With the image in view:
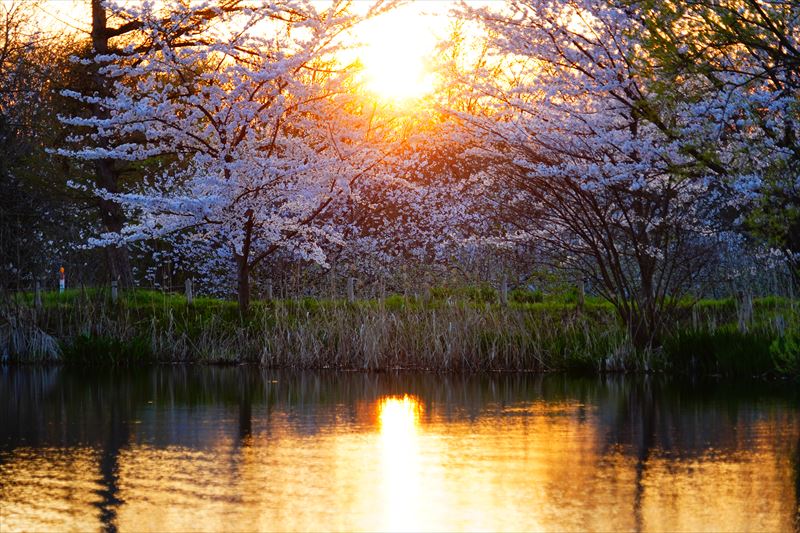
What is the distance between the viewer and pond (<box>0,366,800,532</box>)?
25.6ft

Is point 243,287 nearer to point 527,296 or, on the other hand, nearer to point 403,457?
point 527,296

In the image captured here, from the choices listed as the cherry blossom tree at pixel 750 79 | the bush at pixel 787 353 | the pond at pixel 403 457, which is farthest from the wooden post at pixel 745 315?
the cherry blossom tree at pixel 750 79

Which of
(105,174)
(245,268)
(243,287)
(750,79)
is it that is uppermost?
(105,174)

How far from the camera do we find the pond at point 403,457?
25.6ft

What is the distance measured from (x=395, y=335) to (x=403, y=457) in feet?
30.9

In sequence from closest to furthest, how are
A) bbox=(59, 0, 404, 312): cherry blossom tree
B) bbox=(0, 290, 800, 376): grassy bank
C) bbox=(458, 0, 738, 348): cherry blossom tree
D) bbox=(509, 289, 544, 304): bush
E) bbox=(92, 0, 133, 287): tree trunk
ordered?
bbox=(458, 0, 738, 348): cherry blossom tree, bbox=(0, 290, 800, 376): grassy bank, bbox=(59, 0, 404, 312): cherry blossom tree, bbox=(509, 289, 544, 304): bush, bbox=(92, 0, 133, 287): tree trunk

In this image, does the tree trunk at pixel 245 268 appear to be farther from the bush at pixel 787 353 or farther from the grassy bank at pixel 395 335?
the bush at pixel 787 353

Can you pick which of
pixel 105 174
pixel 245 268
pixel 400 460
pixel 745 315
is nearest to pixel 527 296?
pixel 245 268

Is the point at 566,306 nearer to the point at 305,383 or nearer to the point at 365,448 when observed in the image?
the point at 305,383

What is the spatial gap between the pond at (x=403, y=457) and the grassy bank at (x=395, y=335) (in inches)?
58.8

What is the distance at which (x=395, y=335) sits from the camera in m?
19.7

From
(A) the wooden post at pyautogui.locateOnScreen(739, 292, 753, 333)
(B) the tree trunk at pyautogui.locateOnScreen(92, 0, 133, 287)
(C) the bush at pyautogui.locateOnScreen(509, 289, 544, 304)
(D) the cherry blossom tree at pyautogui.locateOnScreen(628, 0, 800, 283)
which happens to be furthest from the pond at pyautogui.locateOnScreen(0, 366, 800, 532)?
(B) the tree trunk at pyautogui.locateOnScreen(92, 0, 133, 287)

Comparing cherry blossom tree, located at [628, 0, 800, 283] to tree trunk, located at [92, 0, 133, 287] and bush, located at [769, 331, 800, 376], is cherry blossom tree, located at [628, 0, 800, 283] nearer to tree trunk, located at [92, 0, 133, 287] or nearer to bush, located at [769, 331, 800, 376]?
bush, located at [769, 331, 800, 376]

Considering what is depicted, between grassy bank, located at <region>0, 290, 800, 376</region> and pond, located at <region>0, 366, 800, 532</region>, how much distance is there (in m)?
1.49
